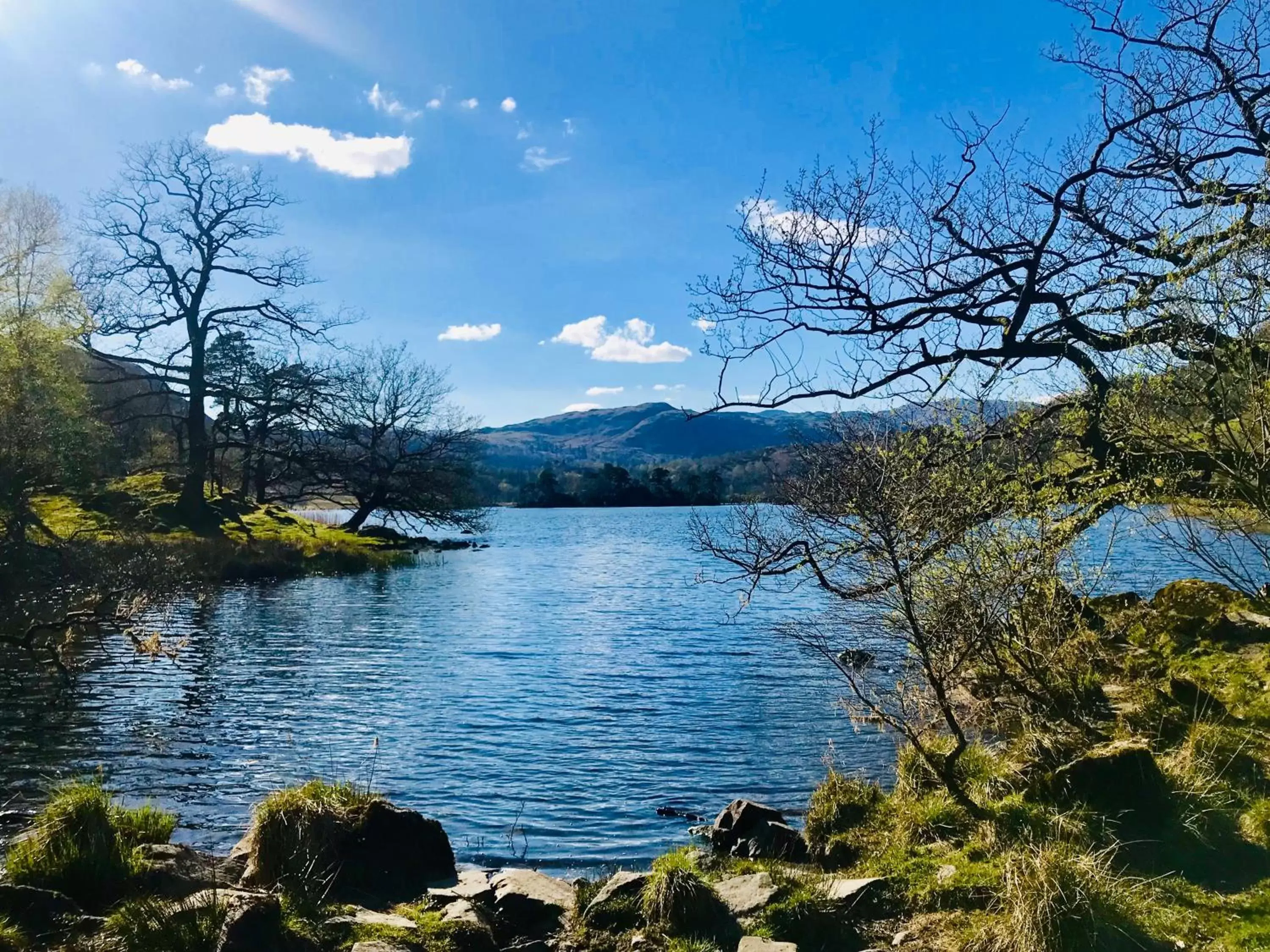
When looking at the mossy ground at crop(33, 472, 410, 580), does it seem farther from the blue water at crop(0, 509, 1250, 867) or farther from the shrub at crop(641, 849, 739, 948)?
the shrub at crop(641, 849, 739, 948)

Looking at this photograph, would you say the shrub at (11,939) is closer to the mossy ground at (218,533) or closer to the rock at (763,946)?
the rock at (763,946)

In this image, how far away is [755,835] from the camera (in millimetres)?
10961

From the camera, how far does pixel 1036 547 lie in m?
10.6

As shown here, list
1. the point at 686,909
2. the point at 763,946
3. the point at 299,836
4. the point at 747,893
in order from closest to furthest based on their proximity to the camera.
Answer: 1. the point at 763,946
2. the point at 686,909
3. the point at 747,893
4. the point at 299,836

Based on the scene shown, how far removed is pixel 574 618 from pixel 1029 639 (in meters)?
24.4

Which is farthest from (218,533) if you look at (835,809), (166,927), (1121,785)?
(1121,785)

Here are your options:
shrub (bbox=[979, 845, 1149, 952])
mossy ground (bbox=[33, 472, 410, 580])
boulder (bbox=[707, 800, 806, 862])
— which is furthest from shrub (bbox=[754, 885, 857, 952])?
mossy ground (bbox=[33, 472, 410, 580])

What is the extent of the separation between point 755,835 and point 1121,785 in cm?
416

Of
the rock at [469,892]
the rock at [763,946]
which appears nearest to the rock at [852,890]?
the rock at [763,946]

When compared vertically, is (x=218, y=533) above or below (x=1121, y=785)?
above

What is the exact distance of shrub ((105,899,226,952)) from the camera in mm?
6750

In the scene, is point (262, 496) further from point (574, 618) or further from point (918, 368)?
point (918, 368)

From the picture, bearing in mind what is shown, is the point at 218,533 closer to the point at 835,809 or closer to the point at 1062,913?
the point at 835,809

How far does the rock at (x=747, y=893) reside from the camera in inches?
315
